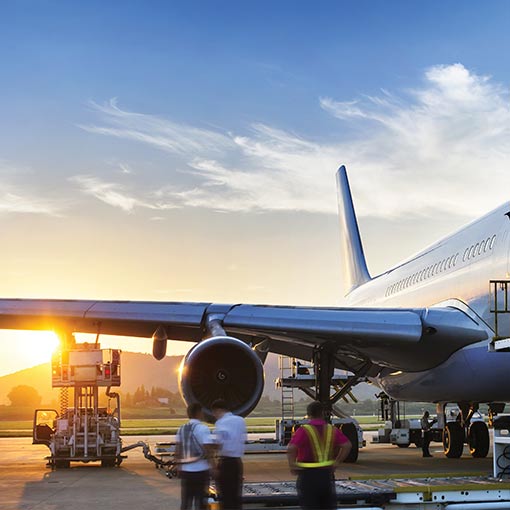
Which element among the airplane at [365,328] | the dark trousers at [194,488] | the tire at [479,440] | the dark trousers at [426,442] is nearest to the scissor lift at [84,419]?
the airplane at [365,328]

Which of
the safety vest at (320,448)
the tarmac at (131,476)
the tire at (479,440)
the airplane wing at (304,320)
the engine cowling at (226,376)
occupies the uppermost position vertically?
the airplane wing at (304,320)

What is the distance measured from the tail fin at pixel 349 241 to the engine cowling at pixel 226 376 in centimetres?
1309

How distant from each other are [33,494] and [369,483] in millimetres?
4786

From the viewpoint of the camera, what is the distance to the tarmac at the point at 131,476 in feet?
37.0

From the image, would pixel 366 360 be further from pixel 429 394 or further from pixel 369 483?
pixel 369 483

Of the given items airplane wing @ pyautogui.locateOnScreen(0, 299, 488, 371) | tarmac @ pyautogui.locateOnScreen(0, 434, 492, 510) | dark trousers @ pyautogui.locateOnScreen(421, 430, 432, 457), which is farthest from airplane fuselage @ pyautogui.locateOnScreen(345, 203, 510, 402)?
dark trousers @ pyautogui.locateOnScreen(421, 430, 432, 457)

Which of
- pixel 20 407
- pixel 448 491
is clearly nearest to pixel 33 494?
pixel 448 491

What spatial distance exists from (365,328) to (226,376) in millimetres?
2510

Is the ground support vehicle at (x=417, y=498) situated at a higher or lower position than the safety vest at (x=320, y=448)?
lower

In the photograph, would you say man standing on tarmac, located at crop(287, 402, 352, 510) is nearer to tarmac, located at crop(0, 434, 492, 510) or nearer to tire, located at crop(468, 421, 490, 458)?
tarmac, located at crop(0, 434, 492, 510)

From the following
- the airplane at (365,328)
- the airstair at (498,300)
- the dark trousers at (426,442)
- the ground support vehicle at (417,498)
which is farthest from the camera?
the dark trousers at (426,442)

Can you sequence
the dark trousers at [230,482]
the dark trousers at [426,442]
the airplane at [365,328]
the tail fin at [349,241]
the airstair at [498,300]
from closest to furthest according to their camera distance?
the dark trousers at [230,482] → the airstair at [498,300] → the airplane at [365,328] → the dark trousers at [426,442] → the tail fin at [349,241]

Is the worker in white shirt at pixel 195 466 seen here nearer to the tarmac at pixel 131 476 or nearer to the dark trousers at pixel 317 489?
the dark trousers at pixel 317 489

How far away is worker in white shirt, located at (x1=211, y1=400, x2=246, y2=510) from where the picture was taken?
809 centimetres
